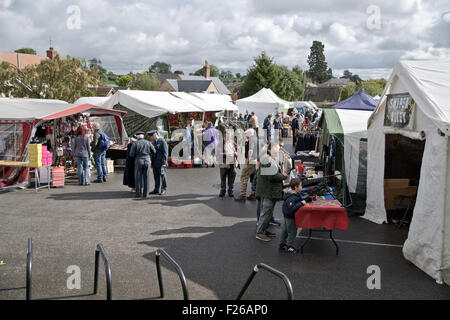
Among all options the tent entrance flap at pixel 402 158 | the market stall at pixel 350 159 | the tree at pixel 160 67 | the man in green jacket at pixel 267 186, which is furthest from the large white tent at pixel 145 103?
the tree at pixel 160 67

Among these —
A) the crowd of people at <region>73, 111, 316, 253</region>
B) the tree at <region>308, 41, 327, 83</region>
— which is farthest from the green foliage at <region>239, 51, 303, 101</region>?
the tree at <region>308, 41, 327, 83</region>

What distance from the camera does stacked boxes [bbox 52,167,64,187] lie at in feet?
39.1

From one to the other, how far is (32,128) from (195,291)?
29.7 ft

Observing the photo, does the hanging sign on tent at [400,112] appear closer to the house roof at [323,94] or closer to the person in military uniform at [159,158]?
the person in military uniform at [159,158]

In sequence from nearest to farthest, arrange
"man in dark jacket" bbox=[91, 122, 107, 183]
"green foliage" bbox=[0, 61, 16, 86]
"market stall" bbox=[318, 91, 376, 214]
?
"market stall" bbox=[318, 91, 376, 214] → "man in dark jacket" bbox=[91, 122, 107, 183] → "green foliage" bbox=[0, 61, 16, 86]

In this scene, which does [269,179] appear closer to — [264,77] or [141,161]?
[141,161]

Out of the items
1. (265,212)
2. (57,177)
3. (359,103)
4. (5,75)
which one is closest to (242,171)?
(265,212)

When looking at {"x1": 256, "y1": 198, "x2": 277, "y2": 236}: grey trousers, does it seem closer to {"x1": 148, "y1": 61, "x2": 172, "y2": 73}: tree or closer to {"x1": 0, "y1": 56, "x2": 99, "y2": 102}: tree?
{"x1": 0, "y1": 56, "x2": 99, "y2": 102}: tree

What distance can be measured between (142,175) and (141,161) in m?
0.52

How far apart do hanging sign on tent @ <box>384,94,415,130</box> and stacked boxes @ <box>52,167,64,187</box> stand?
928 centimetres

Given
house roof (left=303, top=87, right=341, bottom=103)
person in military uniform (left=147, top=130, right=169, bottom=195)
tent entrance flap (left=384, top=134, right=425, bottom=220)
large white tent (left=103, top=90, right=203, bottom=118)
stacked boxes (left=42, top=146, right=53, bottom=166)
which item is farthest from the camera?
house roof (left=303, top=87, right=341, bottom=103)

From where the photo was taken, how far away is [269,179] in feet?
23.7
